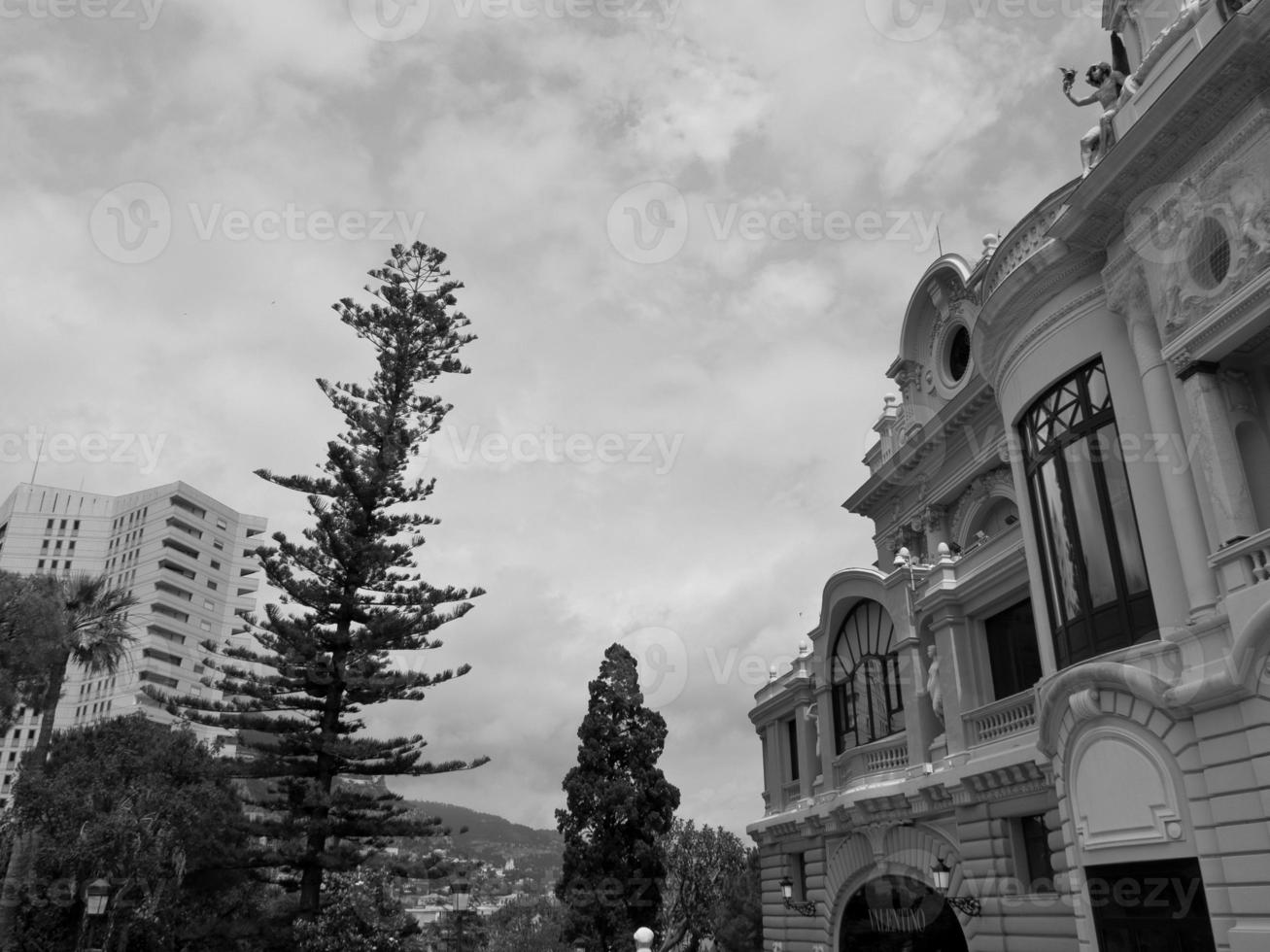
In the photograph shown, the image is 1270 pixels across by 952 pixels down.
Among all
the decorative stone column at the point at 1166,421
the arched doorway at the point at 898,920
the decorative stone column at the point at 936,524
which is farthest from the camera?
the decorative stone column at the point at 936,524

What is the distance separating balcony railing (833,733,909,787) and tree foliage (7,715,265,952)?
12.6 metres

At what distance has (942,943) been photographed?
14.9m

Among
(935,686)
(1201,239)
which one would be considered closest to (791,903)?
(935,686)

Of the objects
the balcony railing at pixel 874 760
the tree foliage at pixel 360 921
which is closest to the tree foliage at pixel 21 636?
the tree foliage at pixel 360 921

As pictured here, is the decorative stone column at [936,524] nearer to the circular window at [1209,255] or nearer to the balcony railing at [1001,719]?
the balcony railing at [1001,719]

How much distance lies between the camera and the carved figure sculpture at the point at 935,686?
50.3 ft

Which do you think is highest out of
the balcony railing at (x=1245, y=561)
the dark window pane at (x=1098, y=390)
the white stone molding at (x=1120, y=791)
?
the dark window pane at (x=1098, y=390)

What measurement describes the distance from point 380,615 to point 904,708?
11664mm

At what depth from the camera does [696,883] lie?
33844mm

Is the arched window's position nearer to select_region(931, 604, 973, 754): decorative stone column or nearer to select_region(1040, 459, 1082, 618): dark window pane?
select_region(931, 604, 973, 754): decorative stone column

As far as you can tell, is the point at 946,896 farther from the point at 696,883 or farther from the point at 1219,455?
the point at 696,883

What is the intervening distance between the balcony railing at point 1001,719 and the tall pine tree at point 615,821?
587 inches

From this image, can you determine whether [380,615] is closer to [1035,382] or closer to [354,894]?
[354,894]

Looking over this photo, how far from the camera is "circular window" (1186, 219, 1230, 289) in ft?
31.0
